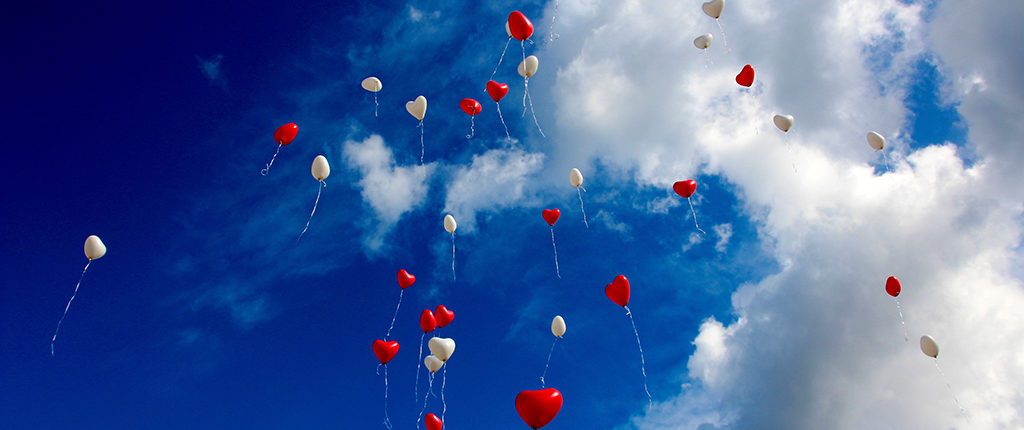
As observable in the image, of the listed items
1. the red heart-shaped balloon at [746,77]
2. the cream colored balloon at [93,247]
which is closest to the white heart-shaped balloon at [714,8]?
the red heart-shaped balloon at [746,77]

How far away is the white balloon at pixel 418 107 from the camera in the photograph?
1146cm

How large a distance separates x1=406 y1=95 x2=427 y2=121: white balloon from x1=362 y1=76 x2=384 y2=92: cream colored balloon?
88cm

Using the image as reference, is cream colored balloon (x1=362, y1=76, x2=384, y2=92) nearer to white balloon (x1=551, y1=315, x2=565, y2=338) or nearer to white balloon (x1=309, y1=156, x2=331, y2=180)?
white balloon (x1=309, y1=156, x2=331, y2=180)

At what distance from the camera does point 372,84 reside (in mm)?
11930

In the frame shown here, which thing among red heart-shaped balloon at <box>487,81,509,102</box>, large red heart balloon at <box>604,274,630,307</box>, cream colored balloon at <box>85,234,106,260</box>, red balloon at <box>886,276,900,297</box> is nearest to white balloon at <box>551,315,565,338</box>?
large red heart balloon at <box>604,274,630,307</box>

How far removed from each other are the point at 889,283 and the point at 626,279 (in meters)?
6.25

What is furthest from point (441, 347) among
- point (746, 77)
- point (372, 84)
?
point (746, 77)

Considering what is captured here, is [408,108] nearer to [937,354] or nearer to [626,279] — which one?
[626,279]

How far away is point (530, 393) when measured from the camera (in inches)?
329

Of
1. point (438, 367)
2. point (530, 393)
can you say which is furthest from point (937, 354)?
point (438, 367)

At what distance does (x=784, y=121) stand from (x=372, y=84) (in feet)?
31.1

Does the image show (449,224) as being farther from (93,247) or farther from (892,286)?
(892,286)

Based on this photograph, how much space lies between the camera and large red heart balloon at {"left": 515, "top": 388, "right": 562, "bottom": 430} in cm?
831

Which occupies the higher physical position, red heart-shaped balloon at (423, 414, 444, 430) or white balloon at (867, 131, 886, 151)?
white balloon at (867, 131, 886, 151)
